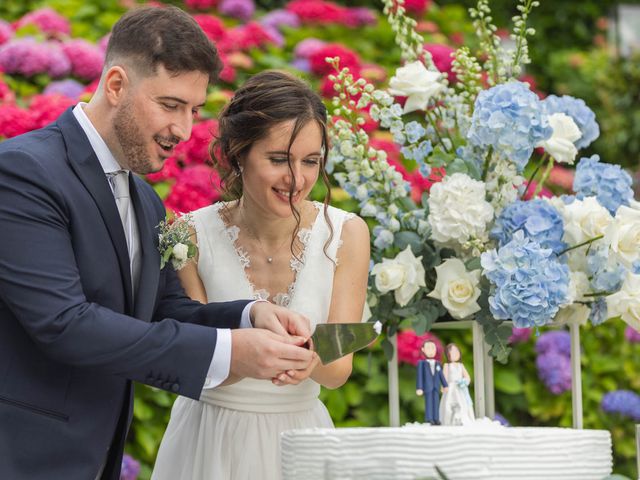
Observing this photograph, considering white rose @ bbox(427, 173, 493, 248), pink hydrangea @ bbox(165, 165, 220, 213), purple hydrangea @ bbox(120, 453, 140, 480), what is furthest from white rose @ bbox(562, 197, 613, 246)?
purple hydrangea @ bbox(120, 453, 140, 480)

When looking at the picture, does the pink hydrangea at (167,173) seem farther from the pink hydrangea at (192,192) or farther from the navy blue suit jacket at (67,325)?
the navy blue suit jacket at (67,325)

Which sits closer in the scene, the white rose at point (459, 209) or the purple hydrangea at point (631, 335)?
the white rose at point (459, 209)

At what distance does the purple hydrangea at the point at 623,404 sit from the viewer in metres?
5.24

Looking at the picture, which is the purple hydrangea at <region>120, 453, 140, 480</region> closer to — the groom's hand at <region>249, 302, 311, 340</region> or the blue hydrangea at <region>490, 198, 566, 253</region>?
the groom's hand at <region>249, 302, 311, 340</region>

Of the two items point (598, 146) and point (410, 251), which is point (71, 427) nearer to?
point (410, 251)

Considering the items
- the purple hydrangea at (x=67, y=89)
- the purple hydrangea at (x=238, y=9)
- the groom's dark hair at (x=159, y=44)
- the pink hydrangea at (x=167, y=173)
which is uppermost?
the purple hydrangea at (x=238, y=9)

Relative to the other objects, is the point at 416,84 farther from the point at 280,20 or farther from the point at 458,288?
the point at 280,20

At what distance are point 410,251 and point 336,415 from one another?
5.02 feet

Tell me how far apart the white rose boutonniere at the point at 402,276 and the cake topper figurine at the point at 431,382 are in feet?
1.18

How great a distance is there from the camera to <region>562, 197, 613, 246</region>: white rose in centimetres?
320

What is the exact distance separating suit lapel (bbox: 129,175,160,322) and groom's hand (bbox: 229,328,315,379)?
1.00 ft

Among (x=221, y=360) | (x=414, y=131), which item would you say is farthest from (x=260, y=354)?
(x=414, y=131)

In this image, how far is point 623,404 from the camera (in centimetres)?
524

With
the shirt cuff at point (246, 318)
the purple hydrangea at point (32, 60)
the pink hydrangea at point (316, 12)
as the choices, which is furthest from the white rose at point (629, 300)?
the pink hydrangea at point (316, 12)
